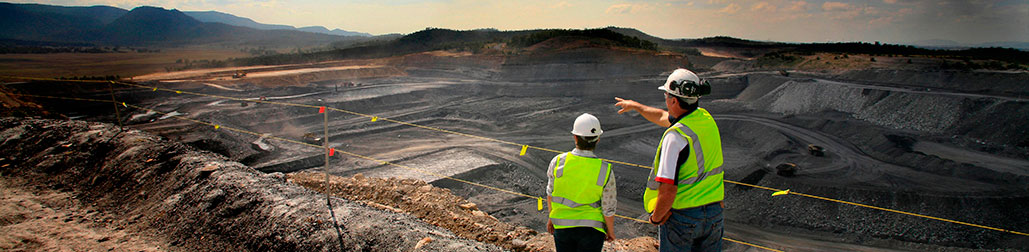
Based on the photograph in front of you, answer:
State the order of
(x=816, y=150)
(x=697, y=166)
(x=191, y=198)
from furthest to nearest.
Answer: (x=816, y=150) → (x=191, y=198) → (x=697, y=166)

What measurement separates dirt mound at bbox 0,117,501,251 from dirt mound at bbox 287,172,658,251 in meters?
1.08

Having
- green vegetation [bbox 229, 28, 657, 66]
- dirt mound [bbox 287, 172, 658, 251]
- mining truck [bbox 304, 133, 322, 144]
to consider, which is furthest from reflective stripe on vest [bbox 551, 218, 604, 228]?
green vegetation [bbox 229, 28, 657, 66]

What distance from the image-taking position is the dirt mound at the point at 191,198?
4.90 metres

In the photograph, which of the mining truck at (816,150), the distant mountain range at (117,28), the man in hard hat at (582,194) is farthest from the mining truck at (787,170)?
the distant mountain range at (117,28)

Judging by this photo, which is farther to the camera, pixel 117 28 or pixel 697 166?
pixel 117 28

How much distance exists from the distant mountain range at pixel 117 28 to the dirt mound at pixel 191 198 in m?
76.9

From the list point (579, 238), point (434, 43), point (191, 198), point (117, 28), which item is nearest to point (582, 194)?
point (579, 238)

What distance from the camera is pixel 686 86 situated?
267 cm

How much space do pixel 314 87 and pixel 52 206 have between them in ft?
87.1

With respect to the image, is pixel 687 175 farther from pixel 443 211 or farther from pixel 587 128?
pixel 443 211

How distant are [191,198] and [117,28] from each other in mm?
118121

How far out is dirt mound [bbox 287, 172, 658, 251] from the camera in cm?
599

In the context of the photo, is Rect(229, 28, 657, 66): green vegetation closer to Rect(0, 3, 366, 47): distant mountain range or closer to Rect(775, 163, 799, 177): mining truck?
Rect(775, 163, 799, 177): mining truck

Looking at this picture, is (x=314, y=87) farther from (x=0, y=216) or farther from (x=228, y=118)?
(x=0, y=216)
